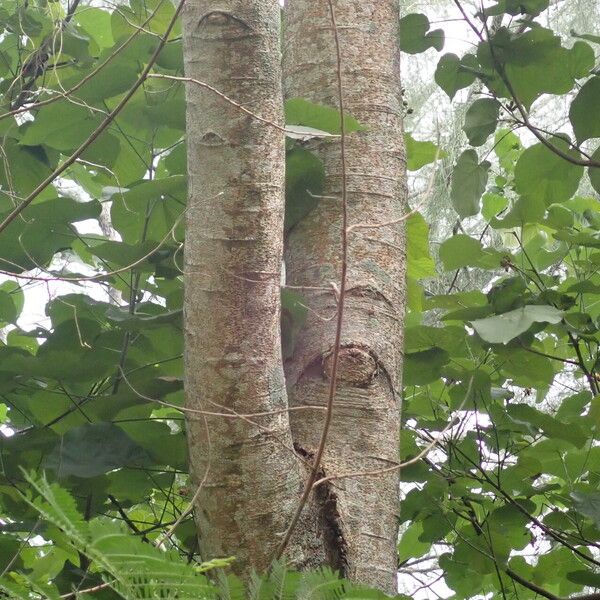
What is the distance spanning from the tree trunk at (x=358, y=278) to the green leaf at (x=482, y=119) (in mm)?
238

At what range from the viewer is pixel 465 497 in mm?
1246

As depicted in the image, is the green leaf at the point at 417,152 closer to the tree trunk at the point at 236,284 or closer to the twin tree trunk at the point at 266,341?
the twin tree trunk at the point at 266,341

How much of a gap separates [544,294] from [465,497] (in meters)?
0.30

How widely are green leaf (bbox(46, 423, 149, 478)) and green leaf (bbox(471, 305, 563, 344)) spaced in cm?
39

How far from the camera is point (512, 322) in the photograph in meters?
0.98

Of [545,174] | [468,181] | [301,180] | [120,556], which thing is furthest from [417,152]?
[120,556]

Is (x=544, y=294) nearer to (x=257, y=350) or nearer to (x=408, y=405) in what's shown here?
(x=408, y=405)

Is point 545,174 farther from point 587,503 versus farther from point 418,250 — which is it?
point 587,503

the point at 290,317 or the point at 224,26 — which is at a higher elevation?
the point at 224,26

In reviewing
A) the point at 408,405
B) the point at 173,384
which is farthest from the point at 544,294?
the point at 173,384

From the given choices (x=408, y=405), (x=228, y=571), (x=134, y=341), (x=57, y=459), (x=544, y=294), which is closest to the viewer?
(x=228, y=571)

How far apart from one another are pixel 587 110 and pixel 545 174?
0.35 ft

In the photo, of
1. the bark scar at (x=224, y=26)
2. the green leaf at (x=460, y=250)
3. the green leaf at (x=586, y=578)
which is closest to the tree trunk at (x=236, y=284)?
the bark scar at (x=224, y=26)

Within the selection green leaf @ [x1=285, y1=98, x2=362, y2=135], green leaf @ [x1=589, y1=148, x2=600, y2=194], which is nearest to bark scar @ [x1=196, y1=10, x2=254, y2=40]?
green leaf @ [x1=285, y1=98, x2=362, y2=135]
